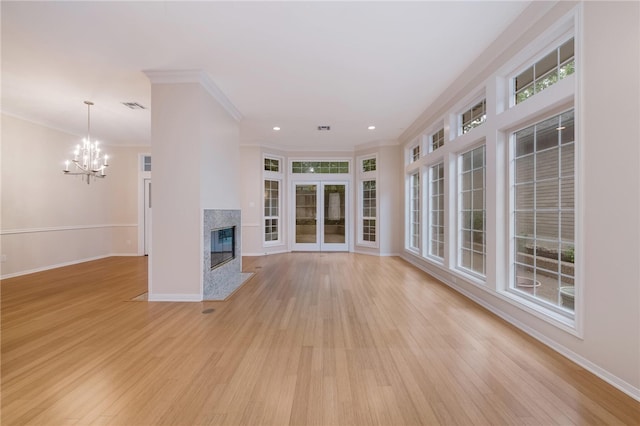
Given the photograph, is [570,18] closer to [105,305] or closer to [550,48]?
[550,48]

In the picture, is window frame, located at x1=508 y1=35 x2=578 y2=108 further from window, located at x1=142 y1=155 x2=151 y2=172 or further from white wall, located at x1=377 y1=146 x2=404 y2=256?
window, located at x1=142 y1=155 x2=151 y2=172

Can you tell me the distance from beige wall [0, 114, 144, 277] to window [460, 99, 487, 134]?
771 cm

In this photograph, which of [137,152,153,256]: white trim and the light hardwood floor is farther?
[137,152,153,256]: white trim

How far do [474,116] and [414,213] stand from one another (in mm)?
2991

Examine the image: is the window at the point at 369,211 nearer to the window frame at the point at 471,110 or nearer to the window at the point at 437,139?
the window at the point at 437,139

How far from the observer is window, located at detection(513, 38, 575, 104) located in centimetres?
231

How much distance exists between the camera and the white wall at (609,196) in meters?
1.73

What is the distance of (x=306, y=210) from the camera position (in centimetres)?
812

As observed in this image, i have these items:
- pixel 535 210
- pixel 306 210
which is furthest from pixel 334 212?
pixel 535 210

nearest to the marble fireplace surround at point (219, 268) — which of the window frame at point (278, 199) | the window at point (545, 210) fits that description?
the window frame at point (278, 199)

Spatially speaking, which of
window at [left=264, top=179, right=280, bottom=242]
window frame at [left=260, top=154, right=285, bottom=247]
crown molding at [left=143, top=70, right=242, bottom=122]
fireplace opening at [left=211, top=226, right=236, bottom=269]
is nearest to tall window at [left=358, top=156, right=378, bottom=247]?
window frame at [left=260, top=154, right=285, bottom=247]

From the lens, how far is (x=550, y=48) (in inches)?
96.7

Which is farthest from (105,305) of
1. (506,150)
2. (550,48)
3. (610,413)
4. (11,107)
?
(550,48)

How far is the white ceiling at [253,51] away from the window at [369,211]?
2857mm
